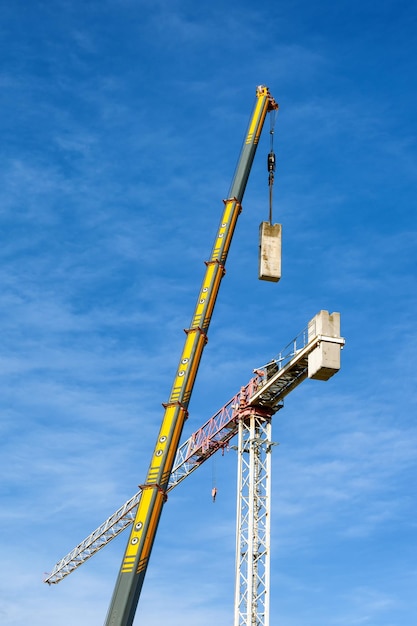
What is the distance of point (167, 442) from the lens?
34938 mm

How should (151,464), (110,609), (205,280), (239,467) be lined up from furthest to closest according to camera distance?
(239,467), (205,280), (151,464), (110,609)

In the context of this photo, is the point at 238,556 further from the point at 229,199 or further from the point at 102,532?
the point at 102,532

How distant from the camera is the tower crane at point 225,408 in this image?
107 ft

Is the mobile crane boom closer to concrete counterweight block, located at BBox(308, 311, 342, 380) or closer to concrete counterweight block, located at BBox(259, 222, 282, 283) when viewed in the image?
concrete counterweight block, located at BBox(259, 222, 282, 283)

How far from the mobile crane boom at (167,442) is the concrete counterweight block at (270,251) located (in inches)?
61.6

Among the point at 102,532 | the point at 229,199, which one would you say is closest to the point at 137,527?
the point at 229,199

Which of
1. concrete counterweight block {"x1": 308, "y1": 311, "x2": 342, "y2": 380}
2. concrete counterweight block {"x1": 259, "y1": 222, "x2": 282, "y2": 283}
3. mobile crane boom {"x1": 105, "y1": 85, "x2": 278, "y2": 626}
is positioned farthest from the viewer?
concrete counterweight block {"x1": 308, "y1": 311, "x2": 342, "y2": 380}

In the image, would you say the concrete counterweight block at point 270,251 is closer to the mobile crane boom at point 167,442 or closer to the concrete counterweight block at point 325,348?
the mobile crane boom at point 167,442

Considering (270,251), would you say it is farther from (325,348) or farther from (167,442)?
(167,442)

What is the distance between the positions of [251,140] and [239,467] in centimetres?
2282

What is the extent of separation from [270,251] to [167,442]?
1379cm

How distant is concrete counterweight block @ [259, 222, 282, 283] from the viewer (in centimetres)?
4534

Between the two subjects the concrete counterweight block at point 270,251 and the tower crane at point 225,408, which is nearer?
the tower crane at point 225,408

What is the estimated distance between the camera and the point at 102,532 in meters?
90.9
